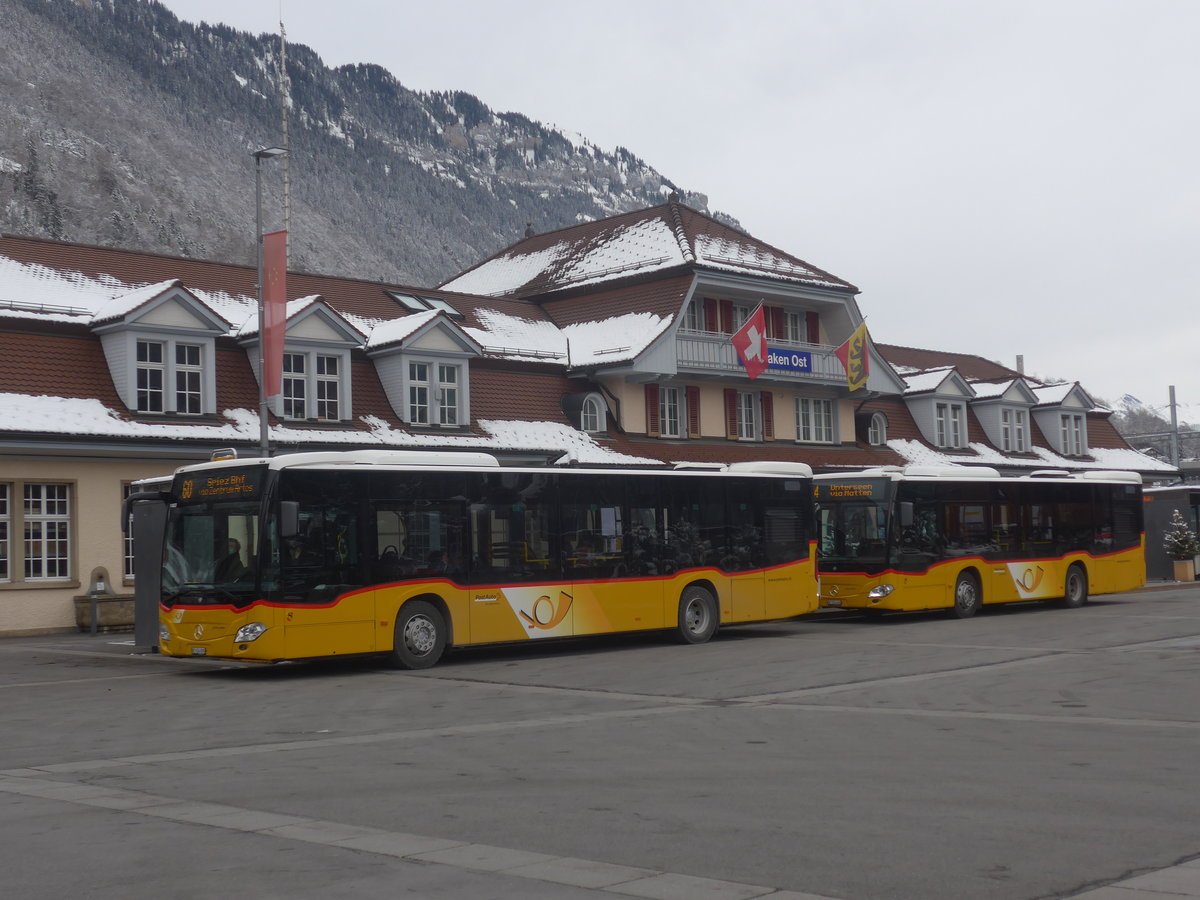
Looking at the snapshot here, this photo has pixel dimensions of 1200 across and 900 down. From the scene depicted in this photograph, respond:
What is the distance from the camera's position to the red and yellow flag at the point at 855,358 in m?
44.8

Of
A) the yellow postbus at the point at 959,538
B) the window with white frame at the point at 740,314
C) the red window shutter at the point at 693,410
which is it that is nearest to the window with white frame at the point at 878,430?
the window with white frame at the point at 740,314

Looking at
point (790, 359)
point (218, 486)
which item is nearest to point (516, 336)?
point (790, 359)

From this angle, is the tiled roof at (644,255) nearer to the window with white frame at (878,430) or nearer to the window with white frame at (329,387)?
the window with white frame at (878,430)

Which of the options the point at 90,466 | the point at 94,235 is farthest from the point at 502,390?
the point at 94,235

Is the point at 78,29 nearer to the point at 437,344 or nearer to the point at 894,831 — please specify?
the point at 437,344

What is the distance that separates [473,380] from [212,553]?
61.0 ft

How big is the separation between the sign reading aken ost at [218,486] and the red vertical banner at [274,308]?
23.8 ft

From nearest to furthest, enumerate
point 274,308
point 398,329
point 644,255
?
point 274,308 → point 398,329 → point 644,255

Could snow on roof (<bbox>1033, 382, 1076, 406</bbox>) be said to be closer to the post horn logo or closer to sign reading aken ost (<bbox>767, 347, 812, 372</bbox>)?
sign reading aken ost (<bbox>767, 347, 812, 372</bbox>)

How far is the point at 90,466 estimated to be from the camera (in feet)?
92.2

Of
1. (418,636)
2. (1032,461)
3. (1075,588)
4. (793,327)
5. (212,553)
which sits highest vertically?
(793,327)

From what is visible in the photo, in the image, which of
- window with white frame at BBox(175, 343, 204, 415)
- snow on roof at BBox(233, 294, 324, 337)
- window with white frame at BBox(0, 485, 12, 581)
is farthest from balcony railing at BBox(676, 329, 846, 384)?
window with white frame at BBox(0, 485, 12, 581)

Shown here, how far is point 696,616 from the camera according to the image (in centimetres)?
2352

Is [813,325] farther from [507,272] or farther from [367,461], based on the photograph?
[367,461]
